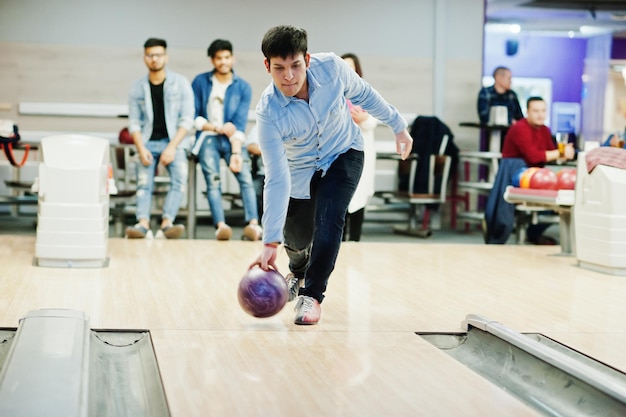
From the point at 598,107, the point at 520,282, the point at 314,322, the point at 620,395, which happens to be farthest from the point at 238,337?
the point at 598,107

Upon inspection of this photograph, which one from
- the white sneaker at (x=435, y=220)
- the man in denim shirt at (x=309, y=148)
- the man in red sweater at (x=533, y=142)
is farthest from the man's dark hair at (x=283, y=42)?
the white sneaker at (x=435, y=220)

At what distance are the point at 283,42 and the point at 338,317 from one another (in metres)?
1.02

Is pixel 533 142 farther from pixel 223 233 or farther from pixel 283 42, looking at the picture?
pixel 283 42

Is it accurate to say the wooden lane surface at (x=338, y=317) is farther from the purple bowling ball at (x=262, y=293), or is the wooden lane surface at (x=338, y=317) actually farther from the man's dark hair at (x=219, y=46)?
the man's dark hair at (x=219, y=46)

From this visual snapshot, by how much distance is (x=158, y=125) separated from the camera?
221 inches

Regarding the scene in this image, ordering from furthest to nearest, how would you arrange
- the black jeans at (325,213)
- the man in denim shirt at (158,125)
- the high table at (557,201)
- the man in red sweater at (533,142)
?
the man in red sweater at (533,142) < the man in denim shirt at (158,125) < the high table at (557,201) < the black jeans at (325,213)

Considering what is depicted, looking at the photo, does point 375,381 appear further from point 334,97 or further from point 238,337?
point 334,97

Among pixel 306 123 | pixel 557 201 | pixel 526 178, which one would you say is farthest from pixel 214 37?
pixel 306 123

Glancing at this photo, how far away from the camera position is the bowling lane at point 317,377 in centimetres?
194

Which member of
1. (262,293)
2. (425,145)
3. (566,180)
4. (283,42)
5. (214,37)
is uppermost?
(214,37)

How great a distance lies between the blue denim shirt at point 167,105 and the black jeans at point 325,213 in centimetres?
268

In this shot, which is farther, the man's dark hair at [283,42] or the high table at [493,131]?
the high table at [493,131]

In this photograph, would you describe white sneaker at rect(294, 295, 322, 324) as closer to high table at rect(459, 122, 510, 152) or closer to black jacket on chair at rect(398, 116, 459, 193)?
black jacket on chair at rect(398, 116, 459, 193)

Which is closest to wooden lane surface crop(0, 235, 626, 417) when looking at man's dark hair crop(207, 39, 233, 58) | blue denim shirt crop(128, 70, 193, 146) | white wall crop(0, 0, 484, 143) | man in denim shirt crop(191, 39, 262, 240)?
man in denim shirt crop(191, 39, 262, 240)
